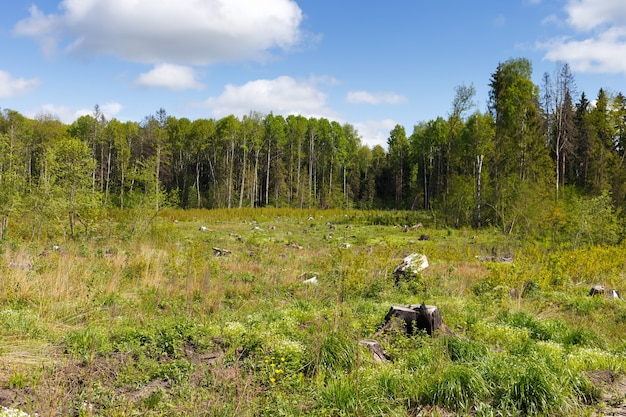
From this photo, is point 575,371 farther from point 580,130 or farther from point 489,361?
point 580,130

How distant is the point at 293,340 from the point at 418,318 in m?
1.87

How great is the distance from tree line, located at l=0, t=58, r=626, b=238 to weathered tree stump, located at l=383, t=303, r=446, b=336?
11.8 metres

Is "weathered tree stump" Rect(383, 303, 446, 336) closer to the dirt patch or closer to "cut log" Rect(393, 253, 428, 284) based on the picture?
the dirt patch

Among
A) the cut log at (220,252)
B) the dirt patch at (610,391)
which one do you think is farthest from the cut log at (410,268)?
the cut log at (220,252)

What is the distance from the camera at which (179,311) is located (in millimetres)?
7402

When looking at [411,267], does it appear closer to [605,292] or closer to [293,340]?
[605,292]

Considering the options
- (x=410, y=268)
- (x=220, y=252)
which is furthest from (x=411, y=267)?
(x=220, y=252)

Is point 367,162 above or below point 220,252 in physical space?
above

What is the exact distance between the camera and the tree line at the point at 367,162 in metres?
15.8

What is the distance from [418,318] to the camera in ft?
20.9

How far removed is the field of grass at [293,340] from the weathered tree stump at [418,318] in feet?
0.67

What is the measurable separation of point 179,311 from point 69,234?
33.2ft

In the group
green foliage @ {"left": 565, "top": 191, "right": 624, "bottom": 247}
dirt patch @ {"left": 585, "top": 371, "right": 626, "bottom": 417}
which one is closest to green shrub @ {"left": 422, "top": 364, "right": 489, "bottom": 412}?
dirt patch @ {"left": 585, "top": 371, "right": 626, "bottom": 417}

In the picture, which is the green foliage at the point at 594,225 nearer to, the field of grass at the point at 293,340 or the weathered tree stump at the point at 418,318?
the field of grass at the point at 293,340
